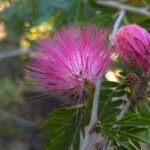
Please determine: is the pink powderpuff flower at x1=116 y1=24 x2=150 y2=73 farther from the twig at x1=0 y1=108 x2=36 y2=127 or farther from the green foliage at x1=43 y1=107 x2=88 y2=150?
the twig at x1=0 y1=108 x2=36 y2=127

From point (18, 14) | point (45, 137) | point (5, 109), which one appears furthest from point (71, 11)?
point (5, 109)

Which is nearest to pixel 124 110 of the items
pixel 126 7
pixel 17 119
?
pixel 126 7

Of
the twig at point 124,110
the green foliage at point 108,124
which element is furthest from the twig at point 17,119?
the twig at point 124,110

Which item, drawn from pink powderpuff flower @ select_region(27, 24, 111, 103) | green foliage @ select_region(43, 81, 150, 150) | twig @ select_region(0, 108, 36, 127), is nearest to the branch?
green foliage @ select_region(43, 81, 150, 150)

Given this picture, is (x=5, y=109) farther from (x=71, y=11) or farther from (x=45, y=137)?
(x=45, y=137)

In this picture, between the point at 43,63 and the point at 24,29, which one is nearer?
the point at 43,63

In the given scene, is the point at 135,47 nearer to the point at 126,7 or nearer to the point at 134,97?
the point at 134,97
